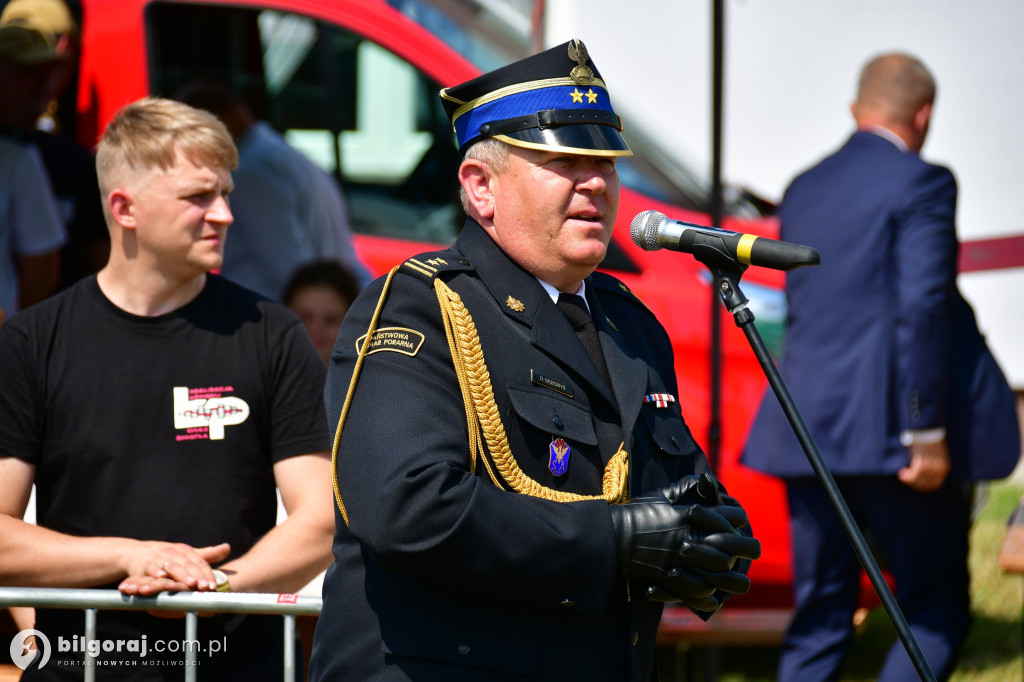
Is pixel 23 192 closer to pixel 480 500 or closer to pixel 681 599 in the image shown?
pixel 480 500

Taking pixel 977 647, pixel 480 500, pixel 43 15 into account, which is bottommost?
pixel 977 647

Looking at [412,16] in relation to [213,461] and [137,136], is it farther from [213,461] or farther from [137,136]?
[213,461]

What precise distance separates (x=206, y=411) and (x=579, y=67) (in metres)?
1.11

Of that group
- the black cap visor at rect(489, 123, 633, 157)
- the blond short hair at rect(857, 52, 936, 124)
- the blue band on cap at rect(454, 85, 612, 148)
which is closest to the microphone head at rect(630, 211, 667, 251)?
the black cap visor at rect(489, 123, 633, 157)

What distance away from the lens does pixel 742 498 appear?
4.61 metres

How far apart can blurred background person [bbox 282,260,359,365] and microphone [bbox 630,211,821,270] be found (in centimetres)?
248

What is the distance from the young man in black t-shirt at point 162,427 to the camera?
8.52 ft

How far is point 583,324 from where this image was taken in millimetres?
2252

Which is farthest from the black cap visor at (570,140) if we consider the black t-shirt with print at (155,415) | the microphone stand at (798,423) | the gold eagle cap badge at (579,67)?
the black t-shirt with print at (155,415)

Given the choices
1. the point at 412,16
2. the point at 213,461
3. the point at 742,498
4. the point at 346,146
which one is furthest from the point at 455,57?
the point at 213,461

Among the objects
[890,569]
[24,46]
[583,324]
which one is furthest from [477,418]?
[24,46]

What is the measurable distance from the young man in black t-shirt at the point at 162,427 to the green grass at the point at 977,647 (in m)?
2.42

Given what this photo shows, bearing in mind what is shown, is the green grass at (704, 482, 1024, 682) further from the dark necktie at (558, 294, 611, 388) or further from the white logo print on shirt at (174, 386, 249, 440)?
the dark necktie at (558, 294, 611, 388)

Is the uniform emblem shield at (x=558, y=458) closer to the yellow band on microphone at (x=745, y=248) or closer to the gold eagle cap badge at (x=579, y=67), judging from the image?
the yellow band on microphone at (x=745, y=248)
